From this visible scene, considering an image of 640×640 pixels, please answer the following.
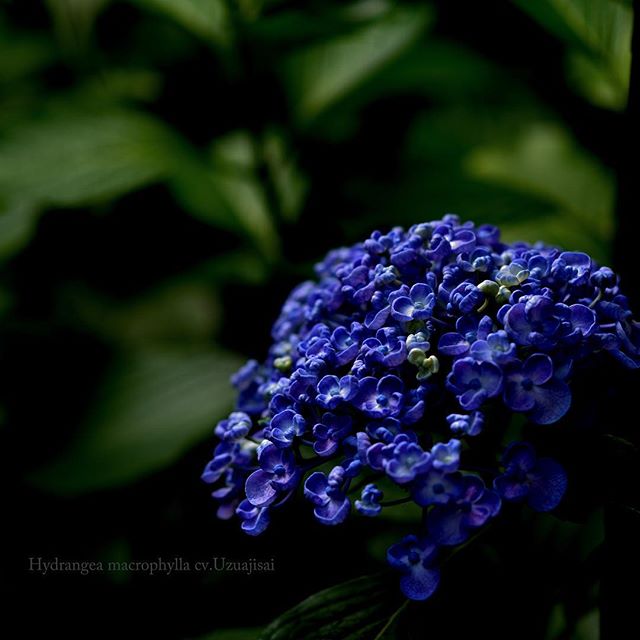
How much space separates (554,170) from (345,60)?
0.66m

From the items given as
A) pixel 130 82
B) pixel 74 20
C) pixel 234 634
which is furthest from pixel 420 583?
pixel 74 20

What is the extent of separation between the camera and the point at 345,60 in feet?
5.37

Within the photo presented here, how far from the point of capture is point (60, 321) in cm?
197

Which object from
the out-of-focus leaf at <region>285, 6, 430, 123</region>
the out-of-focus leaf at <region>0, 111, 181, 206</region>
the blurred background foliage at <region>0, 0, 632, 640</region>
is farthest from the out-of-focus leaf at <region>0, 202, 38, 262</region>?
the out-of-focus leaf at <region>285, 6, 430, 123</region>

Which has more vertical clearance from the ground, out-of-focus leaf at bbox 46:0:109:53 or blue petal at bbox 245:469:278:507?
out-of-focus leaf at bbox 46:0:109:53

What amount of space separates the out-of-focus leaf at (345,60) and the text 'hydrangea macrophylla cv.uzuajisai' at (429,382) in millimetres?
803

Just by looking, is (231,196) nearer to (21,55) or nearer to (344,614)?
(21,55)

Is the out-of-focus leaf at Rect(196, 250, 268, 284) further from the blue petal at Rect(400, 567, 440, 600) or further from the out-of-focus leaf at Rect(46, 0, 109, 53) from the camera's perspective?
the blue petal at Rect(400, 567, 440, 600)

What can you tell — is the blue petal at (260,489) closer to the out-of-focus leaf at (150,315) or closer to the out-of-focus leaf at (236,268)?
the out-of-focus leaf at (236,268)

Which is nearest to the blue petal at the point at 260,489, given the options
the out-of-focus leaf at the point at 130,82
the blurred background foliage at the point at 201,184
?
the blurred background foliage at the point at 201,184

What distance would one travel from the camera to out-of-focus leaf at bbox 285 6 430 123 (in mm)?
1528

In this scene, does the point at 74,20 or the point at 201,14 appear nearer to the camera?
the point at 201,14

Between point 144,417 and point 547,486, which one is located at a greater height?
point 547,486

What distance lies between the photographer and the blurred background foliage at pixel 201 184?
4.44 ft
